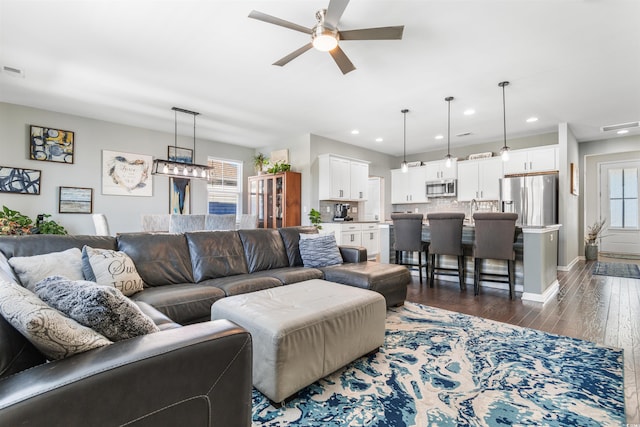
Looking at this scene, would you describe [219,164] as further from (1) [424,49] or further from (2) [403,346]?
(2) [403,346]

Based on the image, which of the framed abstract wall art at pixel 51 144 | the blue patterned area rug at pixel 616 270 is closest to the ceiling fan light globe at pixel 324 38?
the framed abstract wall art at pixel 51 144

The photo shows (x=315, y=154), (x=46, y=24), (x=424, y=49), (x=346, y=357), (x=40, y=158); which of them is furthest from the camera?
(x=315, y=154)

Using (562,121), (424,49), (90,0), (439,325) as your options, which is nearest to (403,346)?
(439,325)

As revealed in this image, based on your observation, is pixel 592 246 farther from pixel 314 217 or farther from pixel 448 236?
pixel 314 217

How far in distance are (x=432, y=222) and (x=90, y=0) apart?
167 inches

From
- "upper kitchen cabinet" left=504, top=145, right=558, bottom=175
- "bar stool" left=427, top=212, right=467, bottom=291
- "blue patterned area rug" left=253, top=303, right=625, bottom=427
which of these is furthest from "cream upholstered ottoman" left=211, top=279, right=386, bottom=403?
"upper kitchen cabinet" left=504, top=145, right=558, bottom=175

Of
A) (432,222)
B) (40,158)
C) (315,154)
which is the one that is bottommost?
(432,222)

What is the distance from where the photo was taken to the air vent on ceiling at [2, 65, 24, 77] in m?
3.42

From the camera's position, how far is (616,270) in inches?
216

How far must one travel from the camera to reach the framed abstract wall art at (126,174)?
17.5ft

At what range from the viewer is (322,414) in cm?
157

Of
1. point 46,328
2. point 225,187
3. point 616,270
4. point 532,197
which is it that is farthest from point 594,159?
point 46,328

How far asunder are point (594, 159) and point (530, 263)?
6.16 metres

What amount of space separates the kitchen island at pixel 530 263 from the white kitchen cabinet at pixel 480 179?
2.26 m
